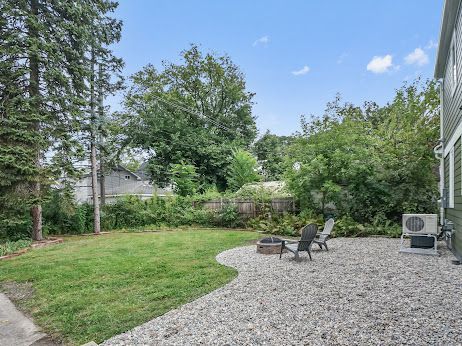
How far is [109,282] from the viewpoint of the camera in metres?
4.78

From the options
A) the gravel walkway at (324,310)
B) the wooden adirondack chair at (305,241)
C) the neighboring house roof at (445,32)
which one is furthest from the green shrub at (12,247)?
the neighboring house roof at (445,32)

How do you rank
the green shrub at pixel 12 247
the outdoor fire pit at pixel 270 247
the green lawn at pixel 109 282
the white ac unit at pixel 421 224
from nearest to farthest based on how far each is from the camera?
the green lawn at pixel 109 282
the white ac unit at pixel 421 224
the outdoor fire pit at pixel 270 247
the green shrub at pixel 12 247

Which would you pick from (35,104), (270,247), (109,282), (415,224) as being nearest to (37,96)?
(35,104)

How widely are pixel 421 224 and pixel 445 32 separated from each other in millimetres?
4157

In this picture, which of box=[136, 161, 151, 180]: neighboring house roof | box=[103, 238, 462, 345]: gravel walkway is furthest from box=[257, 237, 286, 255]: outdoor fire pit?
box=[136, 161, 151, 180]: neighboring house roof

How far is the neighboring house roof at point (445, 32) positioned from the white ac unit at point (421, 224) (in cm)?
384

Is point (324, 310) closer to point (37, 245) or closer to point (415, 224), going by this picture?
point (415, 224)

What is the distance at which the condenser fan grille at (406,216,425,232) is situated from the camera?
6.65 metres

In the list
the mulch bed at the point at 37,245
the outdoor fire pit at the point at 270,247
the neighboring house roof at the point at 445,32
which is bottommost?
the mulch bed at the point at 37,245

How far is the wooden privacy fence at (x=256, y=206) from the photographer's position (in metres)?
12.1

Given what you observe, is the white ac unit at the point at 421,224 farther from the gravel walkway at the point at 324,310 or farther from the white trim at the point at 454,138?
the white trim at the point at 454,138

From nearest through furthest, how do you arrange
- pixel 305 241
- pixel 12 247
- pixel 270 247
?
pixel 305 241
pixel 270 247
pixel 12 247

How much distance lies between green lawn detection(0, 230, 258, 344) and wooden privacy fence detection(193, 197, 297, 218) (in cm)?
445

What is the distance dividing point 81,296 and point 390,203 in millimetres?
8929
